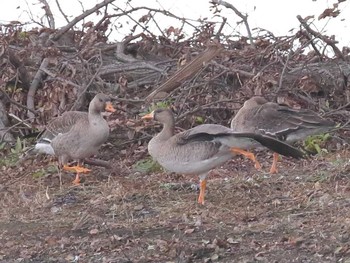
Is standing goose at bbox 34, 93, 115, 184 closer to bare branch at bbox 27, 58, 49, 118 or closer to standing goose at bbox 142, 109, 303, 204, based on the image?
standing goose at bbox 142, 109, 303, 204

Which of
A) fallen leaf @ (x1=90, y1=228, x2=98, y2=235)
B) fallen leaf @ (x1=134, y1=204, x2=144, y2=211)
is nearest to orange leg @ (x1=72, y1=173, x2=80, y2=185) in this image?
fallen leaf @ (x1=134, y1=204, x2=144, y2=211)

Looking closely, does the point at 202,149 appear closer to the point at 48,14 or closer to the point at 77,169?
the point at 77,169

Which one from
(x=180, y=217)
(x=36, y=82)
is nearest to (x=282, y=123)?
(x=180, y=217)

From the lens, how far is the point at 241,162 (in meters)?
9.18

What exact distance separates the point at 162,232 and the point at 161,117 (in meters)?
1.58

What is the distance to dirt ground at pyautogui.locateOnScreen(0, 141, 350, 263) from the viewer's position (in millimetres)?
5559

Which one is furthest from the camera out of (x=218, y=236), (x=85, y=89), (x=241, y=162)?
(x=85, y=89)

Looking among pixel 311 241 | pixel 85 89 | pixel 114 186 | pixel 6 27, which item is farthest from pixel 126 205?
pixel 6 27

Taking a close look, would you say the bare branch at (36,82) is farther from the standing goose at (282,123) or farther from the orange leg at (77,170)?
the standing goose at (282,123)

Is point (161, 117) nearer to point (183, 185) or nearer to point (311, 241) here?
point (183, 185)

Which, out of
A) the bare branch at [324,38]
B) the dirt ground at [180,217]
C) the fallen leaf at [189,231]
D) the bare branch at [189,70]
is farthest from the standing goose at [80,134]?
the bare branch at [324,38]

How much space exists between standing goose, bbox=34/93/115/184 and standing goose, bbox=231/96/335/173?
1.42 meters

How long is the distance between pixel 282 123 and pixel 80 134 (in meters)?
2.15

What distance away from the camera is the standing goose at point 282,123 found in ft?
27.8
